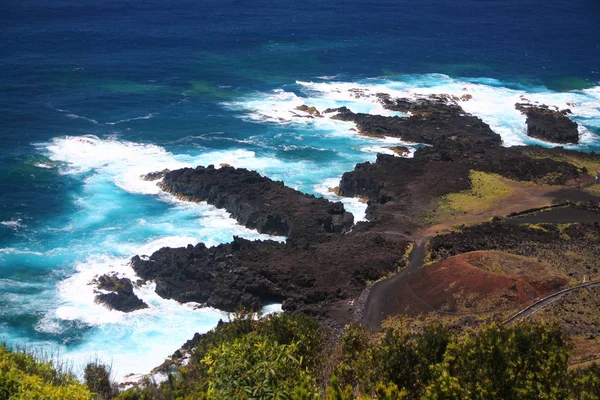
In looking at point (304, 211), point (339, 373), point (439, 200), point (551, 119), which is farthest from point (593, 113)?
point (339, 373)

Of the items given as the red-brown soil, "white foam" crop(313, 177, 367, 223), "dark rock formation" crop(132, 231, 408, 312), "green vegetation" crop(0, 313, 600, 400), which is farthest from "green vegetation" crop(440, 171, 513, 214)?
"green vegetation" crop(0, 313, 600, 400)

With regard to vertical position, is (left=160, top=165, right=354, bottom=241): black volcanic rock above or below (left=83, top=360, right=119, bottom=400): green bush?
below

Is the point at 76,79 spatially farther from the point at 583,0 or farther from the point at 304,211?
the point at 583,0

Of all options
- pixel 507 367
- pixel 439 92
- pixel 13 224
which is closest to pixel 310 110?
pixel 439 92

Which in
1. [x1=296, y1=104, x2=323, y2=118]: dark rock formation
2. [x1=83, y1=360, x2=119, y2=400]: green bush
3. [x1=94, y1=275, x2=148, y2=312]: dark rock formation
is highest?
[x1=83, y1=360, x2=119, y2=400]: green bush

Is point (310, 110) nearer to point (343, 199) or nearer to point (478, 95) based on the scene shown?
point (478, 95)

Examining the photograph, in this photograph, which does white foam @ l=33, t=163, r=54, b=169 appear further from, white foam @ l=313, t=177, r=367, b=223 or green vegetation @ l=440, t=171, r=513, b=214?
green vegetation @ l=440, t=171, r=513, b=214
